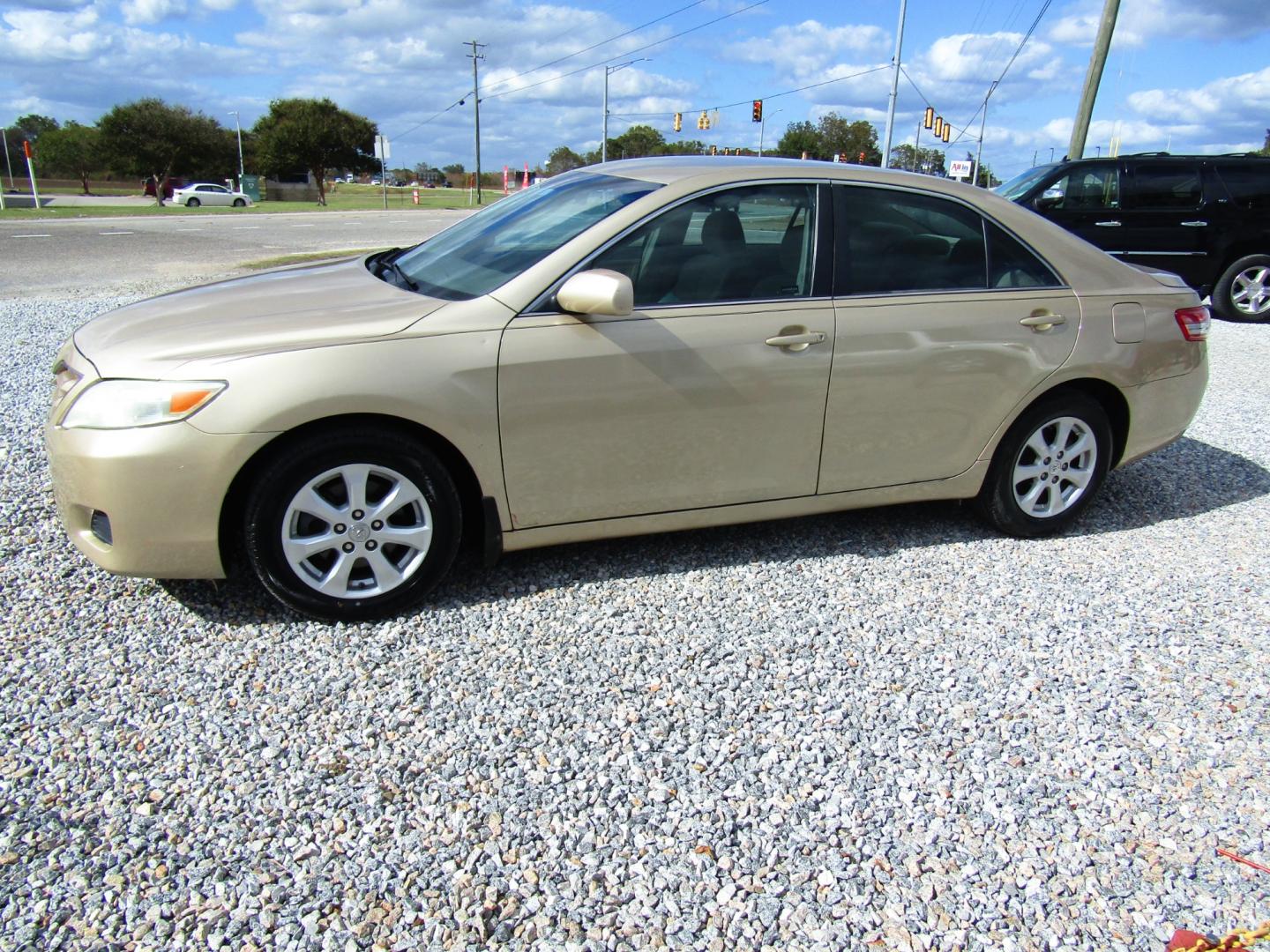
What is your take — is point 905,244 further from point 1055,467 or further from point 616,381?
point 616,381

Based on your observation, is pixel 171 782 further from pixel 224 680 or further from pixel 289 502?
pixel 289 502

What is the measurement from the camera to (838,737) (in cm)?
291

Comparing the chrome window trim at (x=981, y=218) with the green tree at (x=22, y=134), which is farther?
the green tree at (x=22, y=134)

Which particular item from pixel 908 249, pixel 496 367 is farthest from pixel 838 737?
pixel 908 249

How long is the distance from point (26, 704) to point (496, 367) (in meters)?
1.83

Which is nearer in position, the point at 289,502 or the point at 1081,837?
the point at 1081,837

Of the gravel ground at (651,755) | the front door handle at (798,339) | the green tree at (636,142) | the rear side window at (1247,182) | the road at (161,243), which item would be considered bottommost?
the gravel ground at (651,755)

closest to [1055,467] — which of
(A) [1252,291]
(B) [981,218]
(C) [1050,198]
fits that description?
(B) [981,218]

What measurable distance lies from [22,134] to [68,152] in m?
10.7

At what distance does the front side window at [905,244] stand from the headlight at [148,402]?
2477mm

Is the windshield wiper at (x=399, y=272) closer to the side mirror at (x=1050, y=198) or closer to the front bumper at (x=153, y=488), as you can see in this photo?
the front bumper at (x=153, y=488)

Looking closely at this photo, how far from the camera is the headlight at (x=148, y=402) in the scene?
3.09 meters

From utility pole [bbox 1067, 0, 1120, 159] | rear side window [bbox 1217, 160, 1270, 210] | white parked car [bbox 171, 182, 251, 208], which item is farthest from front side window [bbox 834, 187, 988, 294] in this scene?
white parked car [bbox 171, 182, 251, 208]

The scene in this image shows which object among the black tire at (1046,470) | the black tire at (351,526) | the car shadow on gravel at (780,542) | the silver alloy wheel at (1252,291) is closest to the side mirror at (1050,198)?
the silver alloy wheel at (1252,291)
